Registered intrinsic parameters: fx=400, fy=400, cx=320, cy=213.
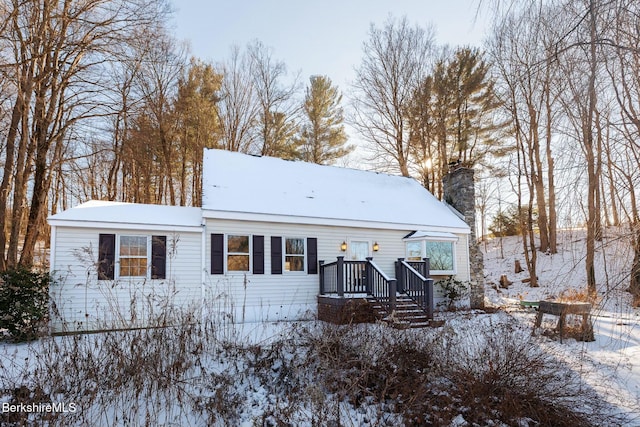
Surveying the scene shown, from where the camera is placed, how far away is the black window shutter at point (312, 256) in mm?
11195

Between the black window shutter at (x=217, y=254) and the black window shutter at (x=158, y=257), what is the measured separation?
1123 millimetres

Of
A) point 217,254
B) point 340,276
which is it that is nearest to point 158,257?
point 217,254

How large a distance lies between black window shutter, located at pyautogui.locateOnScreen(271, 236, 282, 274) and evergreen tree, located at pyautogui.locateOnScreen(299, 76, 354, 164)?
11.1 metres

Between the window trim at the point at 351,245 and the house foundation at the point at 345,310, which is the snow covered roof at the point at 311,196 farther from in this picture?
the house foundation at the point at 345,310

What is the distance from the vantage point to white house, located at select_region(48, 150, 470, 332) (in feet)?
29.2

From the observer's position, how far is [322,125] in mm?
21797

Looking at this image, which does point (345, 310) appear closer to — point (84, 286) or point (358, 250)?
point (358, 250)

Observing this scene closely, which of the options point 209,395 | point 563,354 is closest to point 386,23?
point 563,354

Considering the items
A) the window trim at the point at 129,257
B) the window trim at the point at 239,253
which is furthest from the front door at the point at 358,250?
the window trim at the point at 129,257

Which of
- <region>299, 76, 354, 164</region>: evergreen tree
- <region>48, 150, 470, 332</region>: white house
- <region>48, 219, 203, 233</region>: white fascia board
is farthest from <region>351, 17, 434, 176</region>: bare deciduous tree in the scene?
<region>48, 219, 203, 233</region>: white fascia board

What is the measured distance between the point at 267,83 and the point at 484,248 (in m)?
17.1

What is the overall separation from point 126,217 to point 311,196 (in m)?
5.22

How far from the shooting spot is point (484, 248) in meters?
26.1

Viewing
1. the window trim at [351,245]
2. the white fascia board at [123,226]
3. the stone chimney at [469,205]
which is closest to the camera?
the white fascia board at [123,226]
